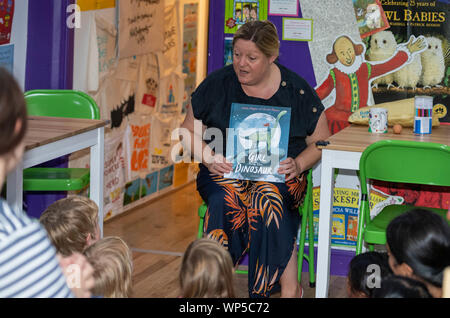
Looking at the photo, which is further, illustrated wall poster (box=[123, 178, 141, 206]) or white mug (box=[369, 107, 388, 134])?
illustrated wall poster (box=[123, 178, 141, 206])

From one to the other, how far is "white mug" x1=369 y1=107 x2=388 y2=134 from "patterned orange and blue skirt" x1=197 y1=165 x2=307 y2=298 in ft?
1.71

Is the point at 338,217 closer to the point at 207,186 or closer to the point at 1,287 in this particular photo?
the point at 207,186

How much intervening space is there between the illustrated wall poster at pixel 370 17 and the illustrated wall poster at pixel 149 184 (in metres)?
2.10

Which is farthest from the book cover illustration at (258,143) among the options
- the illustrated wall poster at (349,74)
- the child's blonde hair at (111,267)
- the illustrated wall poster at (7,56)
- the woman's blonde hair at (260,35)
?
the illustrated wall poster at (7,56)

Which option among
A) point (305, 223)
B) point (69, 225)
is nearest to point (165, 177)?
point (305, 223)

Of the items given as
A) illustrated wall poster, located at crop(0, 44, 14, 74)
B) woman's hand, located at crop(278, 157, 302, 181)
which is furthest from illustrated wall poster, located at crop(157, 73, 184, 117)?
woman's hand, located at crop(278, 157, 302, 181)

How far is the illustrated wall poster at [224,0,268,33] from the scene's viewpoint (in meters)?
3.67

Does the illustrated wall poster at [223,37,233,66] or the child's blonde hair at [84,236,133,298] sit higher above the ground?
the illustrated wall poster at [223,37,233,66]

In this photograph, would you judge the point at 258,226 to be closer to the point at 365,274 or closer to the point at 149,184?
the point at 365,274

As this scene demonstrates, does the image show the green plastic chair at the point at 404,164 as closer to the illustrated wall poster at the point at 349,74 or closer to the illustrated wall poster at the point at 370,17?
the illustrated wall poster at the point at 349,74

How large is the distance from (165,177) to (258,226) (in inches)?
94.9

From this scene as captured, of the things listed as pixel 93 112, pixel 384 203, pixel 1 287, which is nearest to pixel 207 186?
pixel 93 112

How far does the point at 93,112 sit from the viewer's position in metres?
3.51

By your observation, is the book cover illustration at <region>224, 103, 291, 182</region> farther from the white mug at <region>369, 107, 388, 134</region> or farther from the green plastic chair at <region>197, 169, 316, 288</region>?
the white mug at <region>369, 107, 388, 134</region>
